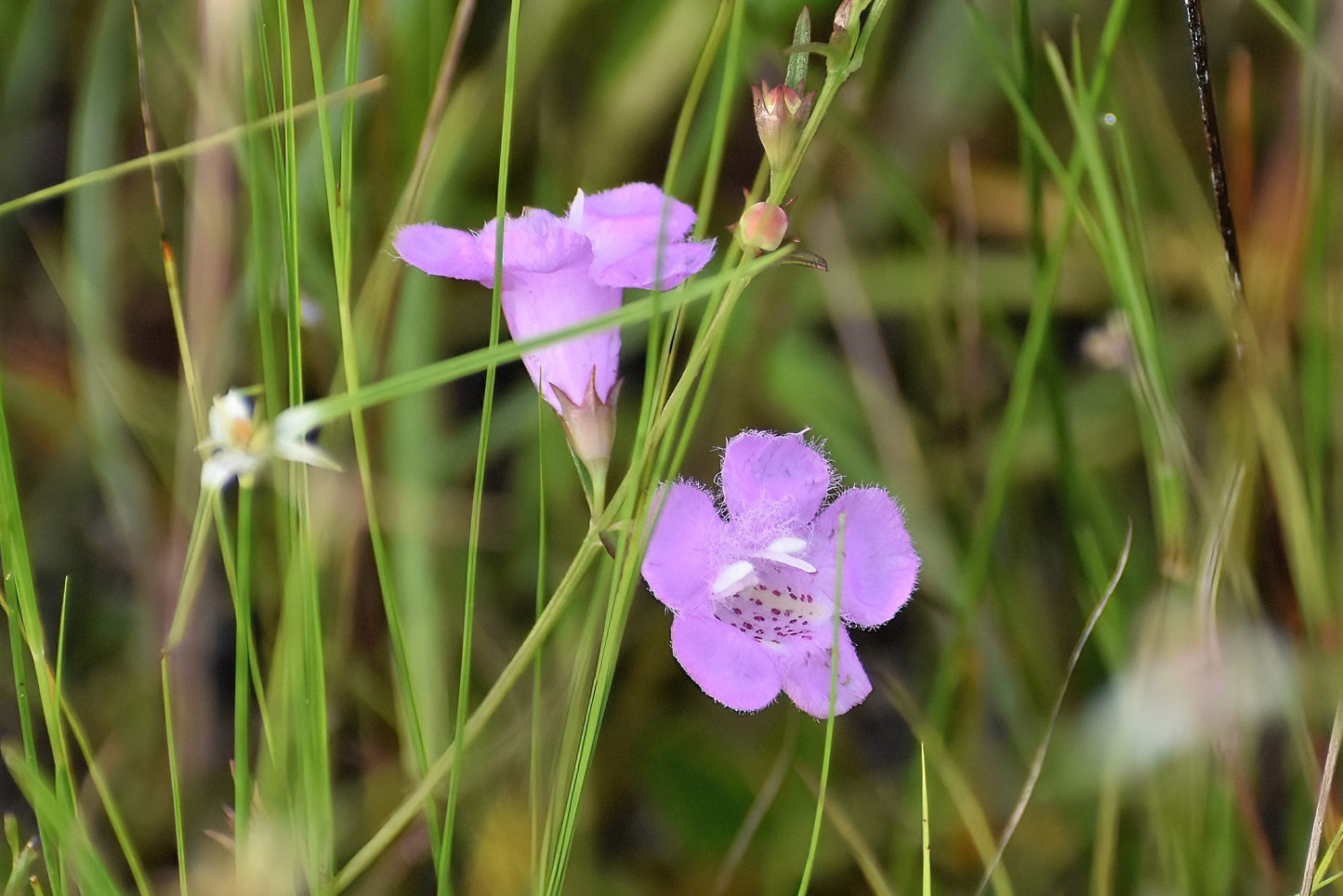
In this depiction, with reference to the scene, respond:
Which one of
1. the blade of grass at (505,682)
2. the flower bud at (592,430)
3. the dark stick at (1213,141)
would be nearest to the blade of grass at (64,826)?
the blade of grass at (505,682)

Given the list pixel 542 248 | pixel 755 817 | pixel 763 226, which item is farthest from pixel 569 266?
pixel 755 817

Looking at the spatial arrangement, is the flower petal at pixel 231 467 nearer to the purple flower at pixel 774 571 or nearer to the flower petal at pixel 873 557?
the purple flower at pixel 774 571

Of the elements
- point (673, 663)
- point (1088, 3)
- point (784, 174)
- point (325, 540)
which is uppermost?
point (1088, 3)

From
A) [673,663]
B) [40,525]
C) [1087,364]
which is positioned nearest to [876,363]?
[1087,364]

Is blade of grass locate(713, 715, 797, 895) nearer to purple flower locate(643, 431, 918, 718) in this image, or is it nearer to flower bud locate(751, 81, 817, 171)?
purple flower locate(643, 431, 918, 718)

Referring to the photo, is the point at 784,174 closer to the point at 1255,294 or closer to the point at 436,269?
the point at 436,269

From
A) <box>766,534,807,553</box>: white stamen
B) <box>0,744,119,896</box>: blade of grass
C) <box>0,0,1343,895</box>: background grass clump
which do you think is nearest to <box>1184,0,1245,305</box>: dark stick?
<box>0,0,1343,895</box>: background grass clump
